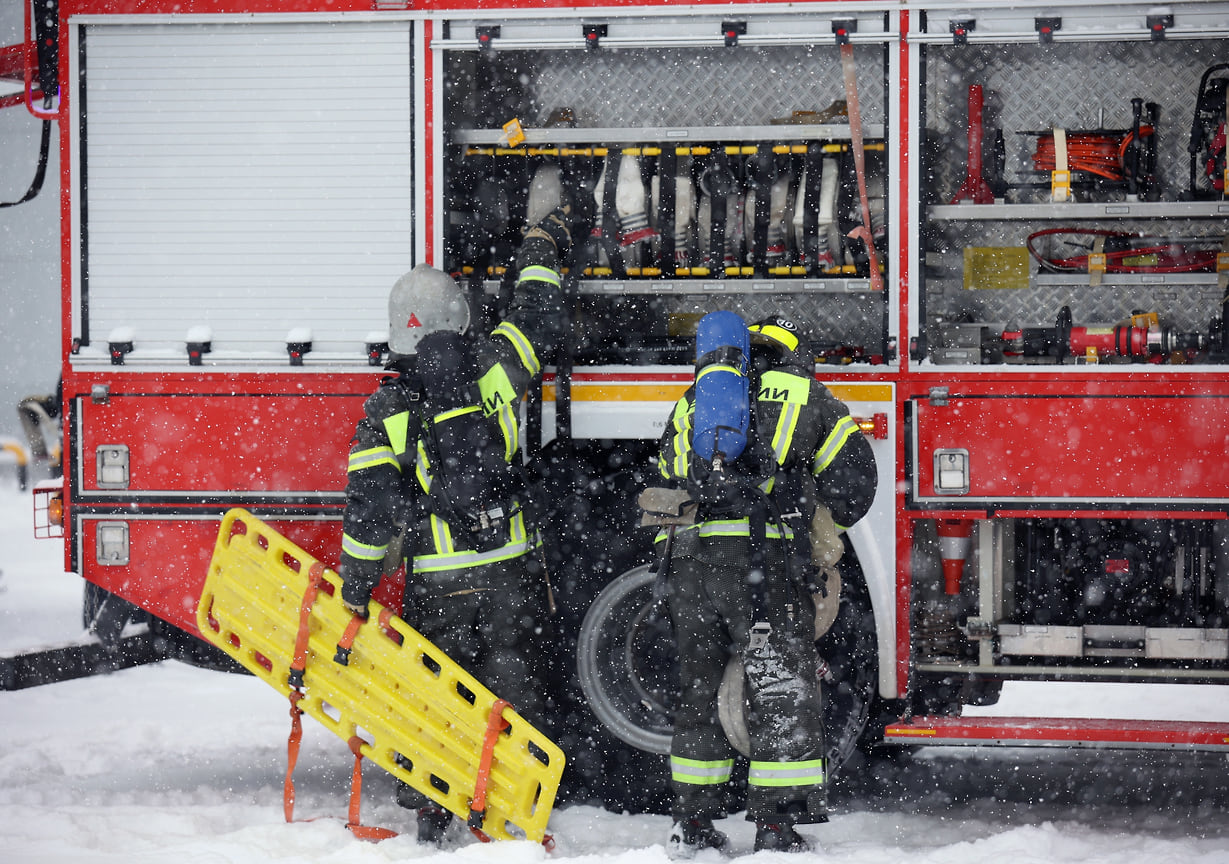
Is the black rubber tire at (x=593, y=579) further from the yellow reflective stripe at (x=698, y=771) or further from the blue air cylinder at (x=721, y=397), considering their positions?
the blue air cylinder at (x=721, y=397)

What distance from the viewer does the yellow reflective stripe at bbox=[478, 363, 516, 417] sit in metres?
3.98

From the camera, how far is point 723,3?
4078mm

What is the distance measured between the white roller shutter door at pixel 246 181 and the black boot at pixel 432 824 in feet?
5.80

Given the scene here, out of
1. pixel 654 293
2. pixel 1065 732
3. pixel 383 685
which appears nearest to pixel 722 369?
pixel 654 293

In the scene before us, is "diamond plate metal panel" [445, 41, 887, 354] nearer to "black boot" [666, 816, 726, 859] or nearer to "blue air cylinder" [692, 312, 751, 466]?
"blue air cylinder" [692, 312, 751, 466]

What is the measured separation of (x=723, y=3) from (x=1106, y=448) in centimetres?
216

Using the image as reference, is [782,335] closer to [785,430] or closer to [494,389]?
[785,430]

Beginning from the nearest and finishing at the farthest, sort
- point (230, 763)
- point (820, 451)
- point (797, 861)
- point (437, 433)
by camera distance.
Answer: point (797, 861), point (820, 451), point (437, 433), point (230, 763)

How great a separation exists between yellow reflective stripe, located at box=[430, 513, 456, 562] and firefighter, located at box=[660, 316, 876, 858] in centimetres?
86

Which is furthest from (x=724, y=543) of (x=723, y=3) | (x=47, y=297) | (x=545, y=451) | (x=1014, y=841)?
(x=47, y=297)

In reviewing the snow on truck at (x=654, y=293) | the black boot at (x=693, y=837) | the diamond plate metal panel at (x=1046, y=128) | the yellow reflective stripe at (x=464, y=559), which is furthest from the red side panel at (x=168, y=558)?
the diamond plate metal panel at (x=1046, y=128)

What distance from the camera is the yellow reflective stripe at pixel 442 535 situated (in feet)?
13.2

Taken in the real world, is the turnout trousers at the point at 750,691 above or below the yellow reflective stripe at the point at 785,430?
below

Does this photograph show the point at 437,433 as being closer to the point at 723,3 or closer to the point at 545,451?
the point at 545,451
